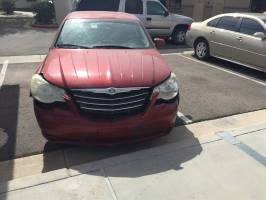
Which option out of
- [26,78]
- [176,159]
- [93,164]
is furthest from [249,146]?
[26,78]

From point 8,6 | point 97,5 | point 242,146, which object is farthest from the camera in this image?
point 8,6

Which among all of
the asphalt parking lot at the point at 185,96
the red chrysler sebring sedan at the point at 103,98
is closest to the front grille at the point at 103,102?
the red chrysler sebring sedan at the point at 103,98

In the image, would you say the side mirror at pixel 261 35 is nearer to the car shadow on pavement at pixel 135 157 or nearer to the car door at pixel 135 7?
the car shadow on pavement at pixel 135 157

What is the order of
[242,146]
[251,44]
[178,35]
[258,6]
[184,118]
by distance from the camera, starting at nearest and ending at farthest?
1. [242,146]
2. [184,118]
3. [251,44]
4. [178,35]
5. [258,6]

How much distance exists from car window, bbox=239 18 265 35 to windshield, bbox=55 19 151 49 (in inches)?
164

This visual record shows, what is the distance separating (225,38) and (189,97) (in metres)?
3.51

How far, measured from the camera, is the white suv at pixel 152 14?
1164 cm

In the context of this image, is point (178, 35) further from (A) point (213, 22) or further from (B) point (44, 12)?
(B) point (44, 12)

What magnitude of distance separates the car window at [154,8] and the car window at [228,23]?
3.76 m

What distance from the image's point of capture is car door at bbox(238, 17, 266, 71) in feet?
26.9

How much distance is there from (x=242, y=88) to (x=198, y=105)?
184cm

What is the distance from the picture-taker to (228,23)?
9.34 metres

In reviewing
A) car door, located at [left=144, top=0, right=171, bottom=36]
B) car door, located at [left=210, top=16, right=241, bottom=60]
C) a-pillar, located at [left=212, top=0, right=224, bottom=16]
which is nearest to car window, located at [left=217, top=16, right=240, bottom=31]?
car door, located at [left=210, top=16, right=241, bottom=60]

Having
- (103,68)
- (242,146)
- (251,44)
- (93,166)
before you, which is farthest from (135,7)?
(93,166)
